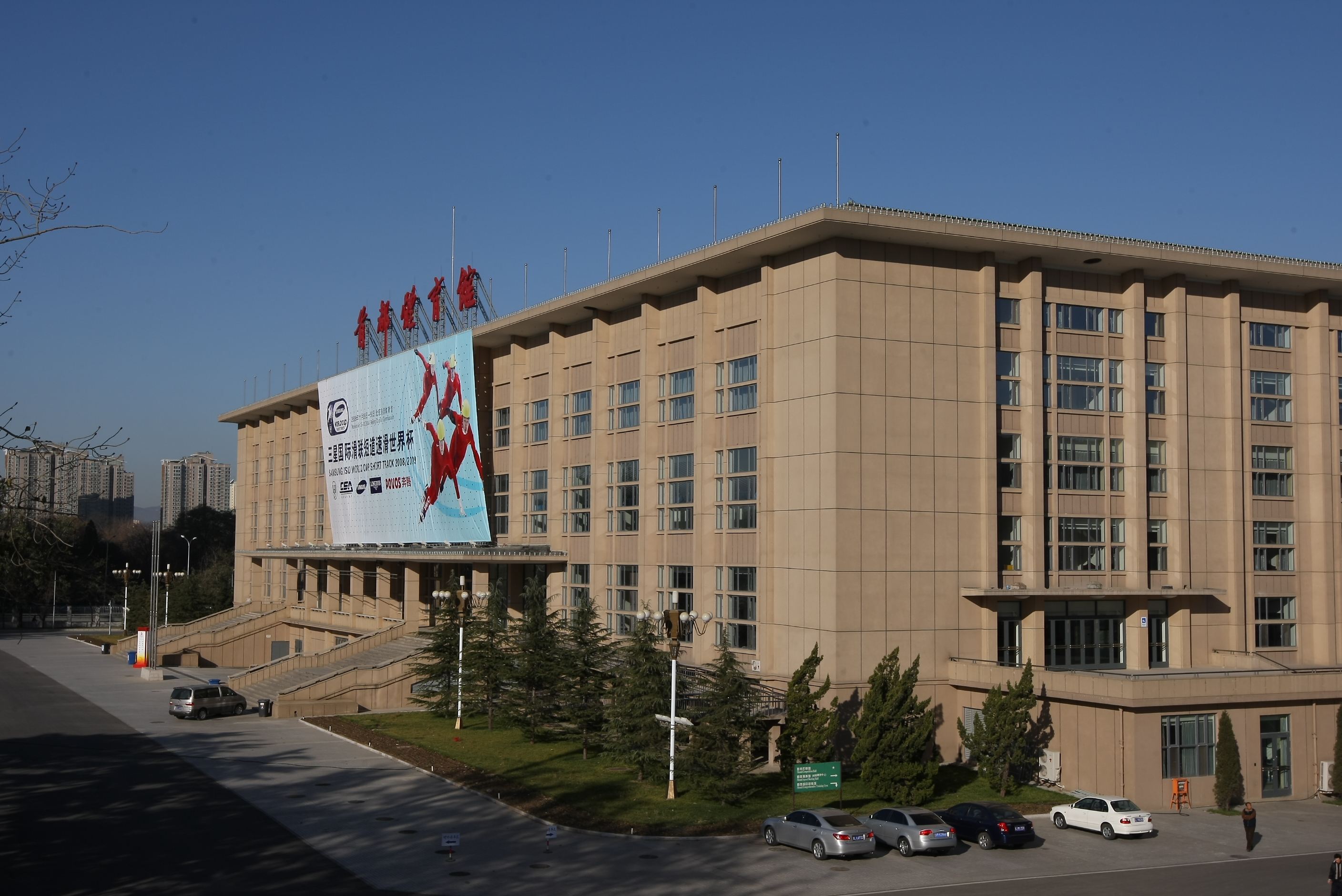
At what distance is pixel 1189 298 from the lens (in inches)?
1997

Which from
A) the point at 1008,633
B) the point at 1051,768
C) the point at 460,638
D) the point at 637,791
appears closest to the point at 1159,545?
the point at 1008,633

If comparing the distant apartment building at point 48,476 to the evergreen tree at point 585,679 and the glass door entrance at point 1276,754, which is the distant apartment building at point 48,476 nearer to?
the evergreen tree at point 585,679

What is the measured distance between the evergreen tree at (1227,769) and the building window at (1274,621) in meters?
12.0

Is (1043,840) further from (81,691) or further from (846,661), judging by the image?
(81,691)

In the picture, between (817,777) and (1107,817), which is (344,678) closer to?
(817,777)

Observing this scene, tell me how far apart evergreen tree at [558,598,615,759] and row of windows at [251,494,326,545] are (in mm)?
48685

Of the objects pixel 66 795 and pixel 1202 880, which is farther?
pixel 66 795

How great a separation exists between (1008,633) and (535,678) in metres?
19.1

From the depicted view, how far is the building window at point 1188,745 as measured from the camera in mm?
40156

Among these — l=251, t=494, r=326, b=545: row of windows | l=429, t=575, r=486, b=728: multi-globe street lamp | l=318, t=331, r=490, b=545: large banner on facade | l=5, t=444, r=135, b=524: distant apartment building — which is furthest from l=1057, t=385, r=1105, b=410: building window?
l=251, t=494, r=326, b=545: row of windows

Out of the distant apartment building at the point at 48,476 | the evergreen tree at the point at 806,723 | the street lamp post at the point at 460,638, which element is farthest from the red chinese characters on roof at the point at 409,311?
the distant apartment building at the point at 48,476

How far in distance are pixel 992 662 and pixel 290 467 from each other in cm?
6847

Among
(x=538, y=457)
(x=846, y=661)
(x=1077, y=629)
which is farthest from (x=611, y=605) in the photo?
(x=1077, y=629)

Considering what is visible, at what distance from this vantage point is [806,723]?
39.1m
